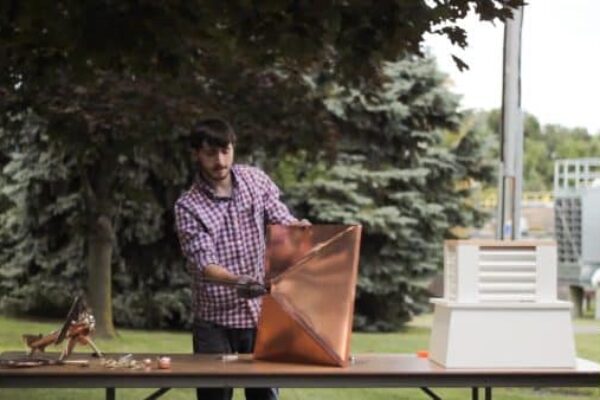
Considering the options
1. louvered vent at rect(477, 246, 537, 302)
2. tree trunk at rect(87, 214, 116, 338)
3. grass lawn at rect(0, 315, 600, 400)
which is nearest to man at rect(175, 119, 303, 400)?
louvered vent at rect(477, 246, 537, 302)

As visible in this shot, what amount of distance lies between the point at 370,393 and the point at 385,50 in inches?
147

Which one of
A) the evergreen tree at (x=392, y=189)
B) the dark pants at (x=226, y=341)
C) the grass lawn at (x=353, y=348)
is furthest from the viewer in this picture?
the evergreen tree at (x=392, y=189)

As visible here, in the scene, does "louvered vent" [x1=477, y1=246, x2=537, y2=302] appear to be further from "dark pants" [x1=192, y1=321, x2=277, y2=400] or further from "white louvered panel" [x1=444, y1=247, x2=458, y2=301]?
"dark pants" [x1=192, y1=321, x2=277, y2=400]

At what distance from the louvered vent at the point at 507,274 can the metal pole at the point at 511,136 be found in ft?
15.4

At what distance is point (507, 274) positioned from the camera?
438cm

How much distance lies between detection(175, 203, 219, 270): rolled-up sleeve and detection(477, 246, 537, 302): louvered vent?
999 mm

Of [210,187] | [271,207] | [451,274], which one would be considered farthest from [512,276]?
[210,187]

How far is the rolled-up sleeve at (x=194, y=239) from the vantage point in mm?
4395

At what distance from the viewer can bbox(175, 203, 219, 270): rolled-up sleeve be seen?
439 cm

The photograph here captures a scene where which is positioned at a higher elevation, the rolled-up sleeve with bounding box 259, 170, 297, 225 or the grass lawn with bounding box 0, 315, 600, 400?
the rolled-up sleeve with bounding box 259, 170, 297, 225

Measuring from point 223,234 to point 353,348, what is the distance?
8954 millimetres

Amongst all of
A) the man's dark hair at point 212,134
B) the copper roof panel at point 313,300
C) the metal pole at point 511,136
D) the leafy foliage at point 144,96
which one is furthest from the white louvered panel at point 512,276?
the metal pole at point 511,136

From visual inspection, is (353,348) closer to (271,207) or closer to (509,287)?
(271,207)

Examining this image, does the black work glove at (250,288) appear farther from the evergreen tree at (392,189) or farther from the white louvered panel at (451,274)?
the evergreen tree at (392,189)
